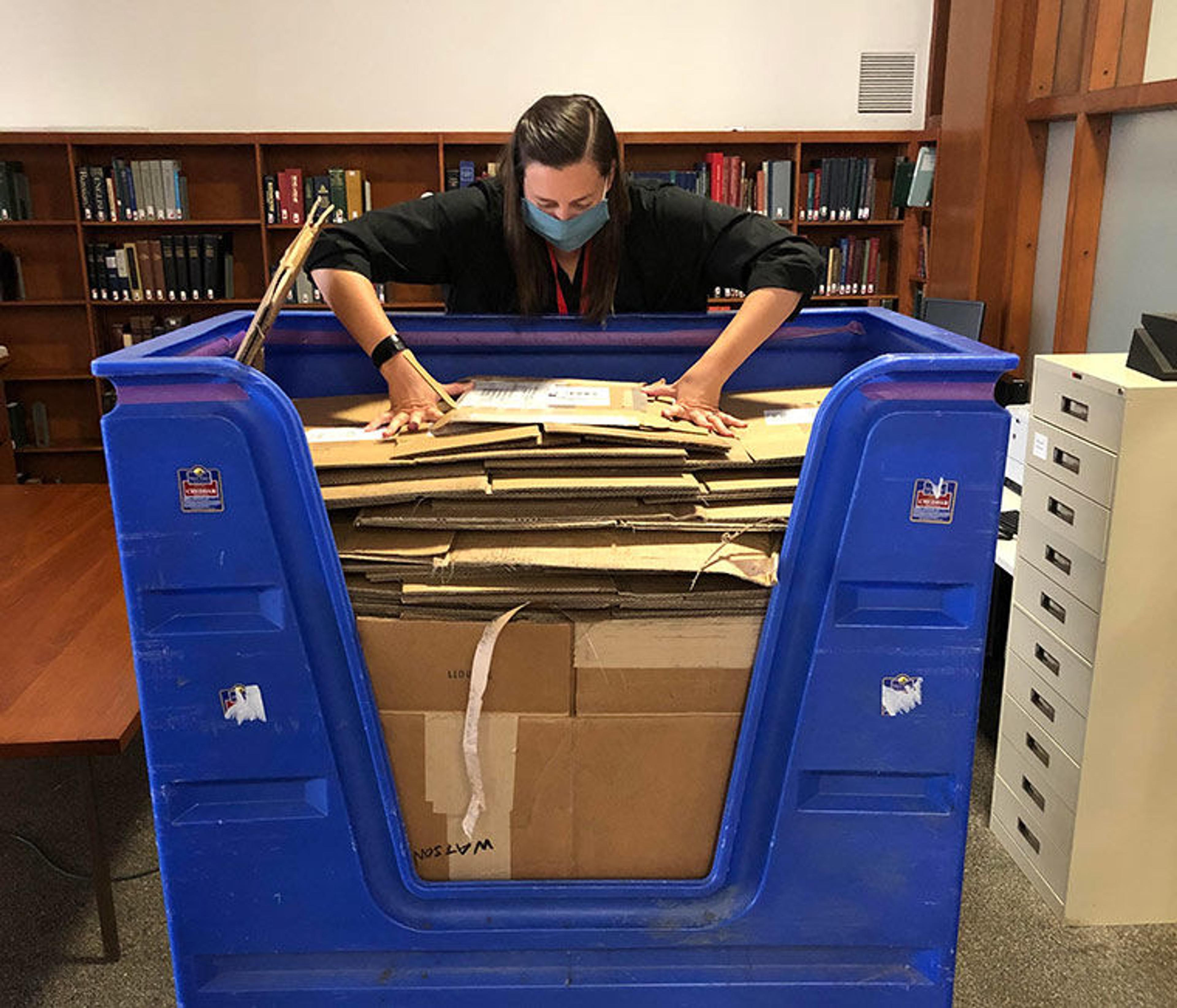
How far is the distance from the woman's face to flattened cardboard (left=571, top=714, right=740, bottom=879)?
2.47ft

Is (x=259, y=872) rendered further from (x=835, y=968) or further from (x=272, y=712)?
(x=835, y=968)

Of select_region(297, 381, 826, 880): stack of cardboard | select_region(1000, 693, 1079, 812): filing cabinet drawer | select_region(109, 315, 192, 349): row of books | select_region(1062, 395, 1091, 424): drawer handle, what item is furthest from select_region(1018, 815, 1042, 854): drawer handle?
select_region(109, 315, 192, 349): row of books

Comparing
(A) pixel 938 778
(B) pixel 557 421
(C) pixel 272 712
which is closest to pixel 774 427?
(B) pixel 557 421

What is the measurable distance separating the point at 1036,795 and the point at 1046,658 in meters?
0.29

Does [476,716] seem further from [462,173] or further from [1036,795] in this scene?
[462,173]

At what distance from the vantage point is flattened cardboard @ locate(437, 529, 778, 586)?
1076mm

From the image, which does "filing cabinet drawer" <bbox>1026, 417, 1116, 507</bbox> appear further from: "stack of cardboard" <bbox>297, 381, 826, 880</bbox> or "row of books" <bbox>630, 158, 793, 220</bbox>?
"row of books" <bbox>630, 158, 793, 220</bbox>

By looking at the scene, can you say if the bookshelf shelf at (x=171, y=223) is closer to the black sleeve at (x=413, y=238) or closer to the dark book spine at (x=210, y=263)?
the dark book spine at (x=210, y=263)

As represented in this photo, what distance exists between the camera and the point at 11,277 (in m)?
5.33

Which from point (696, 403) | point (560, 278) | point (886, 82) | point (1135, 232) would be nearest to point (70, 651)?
point (560, 278)

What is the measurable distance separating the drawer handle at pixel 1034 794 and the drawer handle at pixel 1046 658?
0.26m

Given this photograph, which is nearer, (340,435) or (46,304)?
→ (340,435)

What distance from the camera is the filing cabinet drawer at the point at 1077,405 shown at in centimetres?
195

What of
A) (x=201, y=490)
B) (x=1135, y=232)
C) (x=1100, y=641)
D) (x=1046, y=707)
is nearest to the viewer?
(x=201, y=490)
